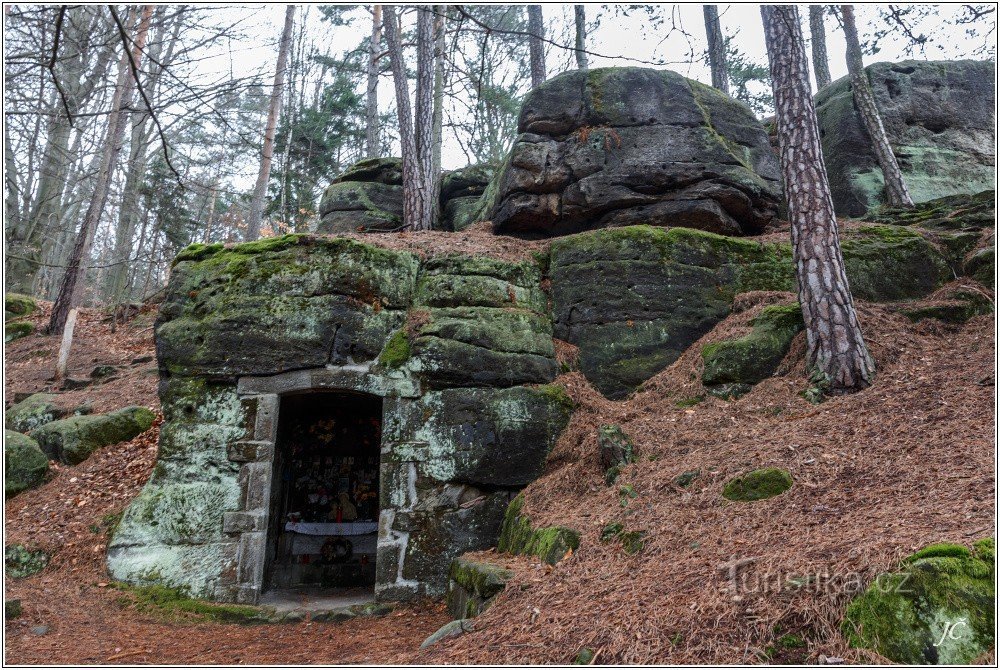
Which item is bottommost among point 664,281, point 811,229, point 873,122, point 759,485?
point 759,485

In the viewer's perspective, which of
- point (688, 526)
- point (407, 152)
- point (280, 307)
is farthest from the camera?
point (407, 152)

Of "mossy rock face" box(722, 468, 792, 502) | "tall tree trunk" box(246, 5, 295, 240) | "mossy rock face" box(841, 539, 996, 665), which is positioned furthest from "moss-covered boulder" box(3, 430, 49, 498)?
"tall tree trunk" box(246, 5, 295, 240)

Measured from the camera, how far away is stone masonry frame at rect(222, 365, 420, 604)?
6.29 meters

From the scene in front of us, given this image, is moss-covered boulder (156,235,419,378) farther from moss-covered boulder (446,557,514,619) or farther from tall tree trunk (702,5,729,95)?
tall tree trunk (702,5,729,95)

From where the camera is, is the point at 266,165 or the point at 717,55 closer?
the point at 717,55

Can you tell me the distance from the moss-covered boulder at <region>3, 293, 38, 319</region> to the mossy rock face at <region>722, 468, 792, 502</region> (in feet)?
51.6

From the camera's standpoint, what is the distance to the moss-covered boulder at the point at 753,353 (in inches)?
264

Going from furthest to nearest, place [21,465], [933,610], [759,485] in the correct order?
[21,465] → [759,485] → [933,610]

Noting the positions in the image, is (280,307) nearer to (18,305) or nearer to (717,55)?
(18,305)

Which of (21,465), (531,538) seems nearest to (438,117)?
(21,465)

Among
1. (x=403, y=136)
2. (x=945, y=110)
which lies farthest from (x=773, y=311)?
(x=945, y=110)

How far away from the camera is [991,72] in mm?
12875

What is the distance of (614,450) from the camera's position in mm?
5938

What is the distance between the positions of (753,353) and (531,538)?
127 inches
